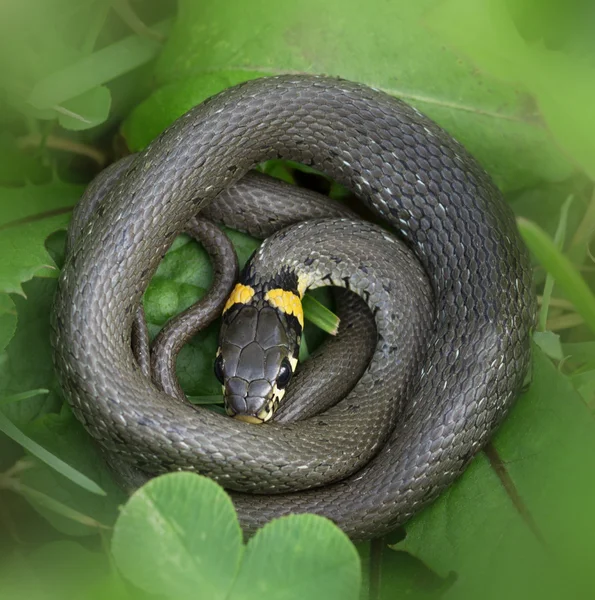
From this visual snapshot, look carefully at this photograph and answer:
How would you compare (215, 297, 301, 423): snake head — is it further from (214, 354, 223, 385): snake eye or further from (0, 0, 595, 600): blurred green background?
(0, 0, 595, 600): blurred green background

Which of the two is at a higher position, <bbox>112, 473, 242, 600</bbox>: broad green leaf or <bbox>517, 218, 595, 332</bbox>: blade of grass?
<bbox>517, 218, 595, 332</bbox>: blade of grass

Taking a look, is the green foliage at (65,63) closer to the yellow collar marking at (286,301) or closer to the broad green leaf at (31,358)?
the broad green leaf at (31,358)

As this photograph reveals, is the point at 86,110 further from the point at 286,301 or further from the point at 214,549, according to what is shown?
the point at 214,549

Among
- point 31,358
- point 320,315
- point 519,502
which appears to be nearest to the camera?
point 519,502

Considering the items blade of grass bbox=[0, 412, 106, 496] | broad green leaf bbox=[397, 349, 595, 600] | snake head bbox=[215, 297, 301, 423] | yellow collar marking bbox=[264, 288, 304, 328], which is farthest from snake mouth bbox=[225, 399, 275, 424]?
broad green leaf bbox=[397, 349, 595, 600]

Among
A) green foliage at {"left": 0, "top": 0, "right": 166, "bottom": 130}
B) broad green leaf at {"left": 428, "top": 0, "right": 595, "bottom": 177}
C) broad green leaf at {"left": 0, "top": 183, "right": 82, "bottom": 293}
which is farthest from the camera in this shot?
green foliage at {"left": 0, "top": 0, "right": 166, "bottom": 130}

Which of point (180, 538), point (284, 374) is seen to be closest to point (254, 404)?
point (284, 374)

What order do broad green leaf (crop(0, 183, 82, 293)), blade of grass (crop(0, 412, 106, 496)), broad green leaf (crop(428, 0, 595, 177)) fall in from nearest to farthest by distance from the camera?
broad green leaf (crop(428, 0, 595, 177)), blade of grass (crop(0, 412, 106, 496)), broad green leaf (crop(0, 183, 82, 293))

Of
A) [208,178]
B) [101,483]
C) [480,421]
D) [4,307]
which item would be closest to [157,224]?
[208,178]
